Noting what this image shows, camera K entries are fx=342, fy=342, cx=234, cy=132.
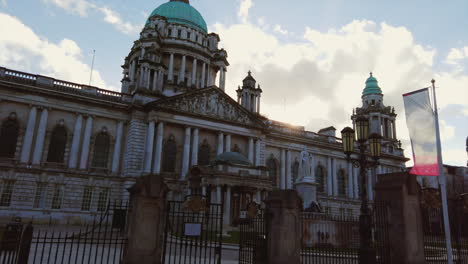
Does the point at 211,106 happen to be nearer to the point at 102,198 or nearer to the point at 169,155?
the point at 169,155

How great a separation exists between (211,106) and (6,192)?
2110 centimetres

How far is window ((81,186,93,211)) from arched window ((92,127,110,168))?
2397 millimetres

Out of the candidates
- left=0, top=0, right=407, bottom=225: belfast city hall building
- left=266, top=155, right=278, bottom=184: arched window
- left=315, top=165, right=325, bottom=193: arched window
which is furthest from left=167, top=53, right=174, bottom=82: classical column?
left=315, top=165, right=325, bottom=193: arched window

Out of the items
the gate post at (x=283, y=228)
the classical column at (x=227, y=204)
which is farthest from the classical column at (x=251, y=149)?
the gate post at (x=283, y=228)

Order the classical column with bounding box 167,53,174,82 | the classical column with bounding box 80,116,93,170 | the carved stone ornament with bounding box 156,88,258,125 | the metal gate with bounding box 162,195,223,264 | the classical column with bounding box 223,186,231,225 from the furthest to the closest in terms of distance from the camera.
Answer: the classical column with bounding box 167,53,174,82, the carved stone ornament with bounding box 156,88,258,125, the classical column with bounding box 80,116,93,170, the classical column with bounding box 223,186,231,225, the metal gate with bounding box 162,195,223,264

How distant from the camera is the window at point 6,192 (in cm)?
2953

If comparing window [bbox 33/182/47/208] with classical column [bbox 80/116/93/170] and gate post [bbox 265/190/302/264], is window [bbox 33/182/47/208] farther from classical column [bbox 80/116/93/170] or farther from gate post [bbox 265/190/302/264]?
gate post [bbox 265/190/302/264]

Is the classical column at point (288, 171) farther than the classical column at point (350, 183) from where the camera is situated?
No

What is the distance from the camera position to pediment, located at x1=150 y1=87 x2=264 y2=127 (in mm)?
36469

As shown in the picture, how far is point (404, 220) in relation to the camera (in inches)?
476

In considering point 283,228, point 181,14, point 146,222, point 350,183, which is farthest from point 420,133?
point 181,14

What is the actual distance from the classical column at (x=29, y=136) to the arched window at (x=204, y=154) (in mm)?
16428

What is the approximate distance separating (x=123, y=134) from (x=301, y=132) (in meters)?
25.1

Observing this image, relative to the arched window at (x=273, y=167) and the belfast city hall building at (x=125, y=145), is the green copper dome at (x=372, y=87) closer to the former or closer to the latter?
the belfast city hall building at (x=125, y=145)
